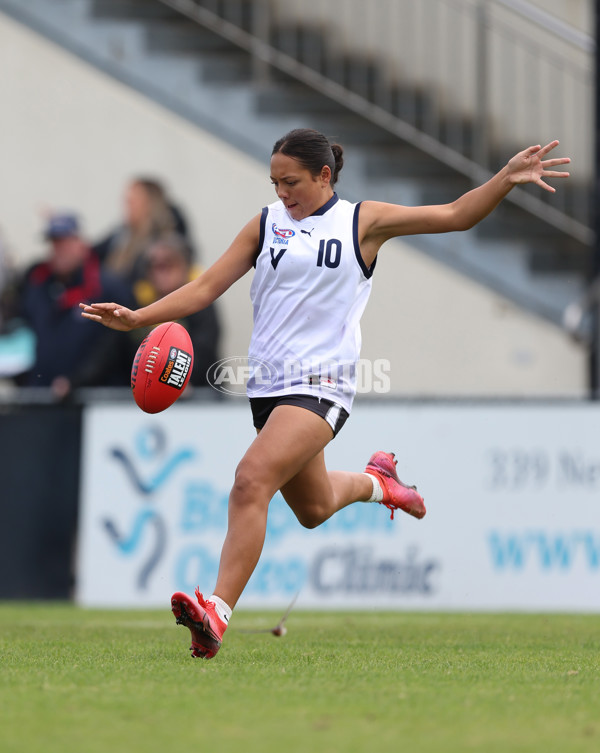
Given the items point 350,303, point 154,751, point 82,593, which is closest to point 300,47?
point 82,593

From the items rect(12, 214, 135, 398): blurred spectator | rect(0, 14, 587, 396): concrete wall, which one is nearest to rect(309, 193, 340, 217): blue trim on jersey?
rect(12, 214, 135, 398): blurred spectator

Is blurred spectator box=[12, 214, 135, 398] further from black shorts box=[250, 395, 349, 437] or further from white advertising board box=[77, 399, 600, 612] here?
black shorts box=[250, 395, 349, 437]

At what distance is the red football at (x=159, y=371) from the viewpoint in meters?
5.49

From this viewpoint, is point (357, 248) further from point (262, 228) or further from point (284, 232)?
point (262, 228)

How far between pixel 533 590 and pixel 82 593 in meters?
3.41

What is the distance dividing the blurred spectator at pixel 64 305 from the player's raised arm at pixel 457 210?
6245mm

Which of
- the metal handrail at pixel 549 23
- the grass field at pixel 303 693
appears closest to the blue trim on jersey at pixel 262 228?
the grass field at pixel 303 693

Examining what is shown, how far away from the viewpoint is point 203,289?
5645 mm

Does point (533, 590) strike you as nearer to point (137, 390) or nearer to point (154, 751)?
point (137, 390)

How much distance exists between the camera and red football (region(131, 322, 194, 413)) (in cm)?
549

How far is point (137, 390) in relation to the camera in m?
5.52

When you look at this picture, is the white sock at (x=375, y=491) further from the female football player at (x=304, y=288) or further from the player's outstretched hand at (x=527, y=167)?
Result: the player's outstretched hand at (x=527, y=167)

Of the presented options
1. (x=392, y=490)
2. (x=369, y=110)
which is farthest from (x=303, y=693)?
(x=369, y=110)

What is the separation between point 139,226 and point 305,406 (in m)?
7.26
